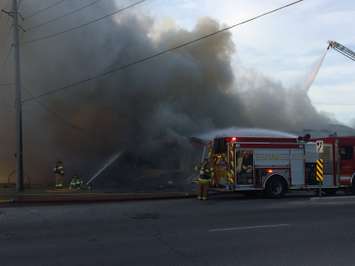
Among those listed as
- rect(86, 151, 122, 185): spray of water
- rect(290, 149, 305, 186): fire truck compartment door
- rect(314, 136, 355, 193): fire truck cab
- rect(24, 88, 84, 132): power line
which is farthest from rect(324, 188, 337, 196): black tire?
rect(24, 88, 84, 132): power line

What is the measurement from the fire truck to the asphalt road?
3802 mm

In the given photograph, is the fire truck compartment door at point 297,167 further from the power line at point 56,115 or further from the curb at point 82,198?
the power line at point 56,115

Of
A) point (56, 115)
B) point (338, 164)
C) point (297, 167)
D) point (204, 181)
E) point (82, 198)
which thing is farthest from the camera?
point (56, 115)

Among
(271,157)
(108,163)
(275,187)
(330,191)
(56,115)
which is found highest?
(56,115)

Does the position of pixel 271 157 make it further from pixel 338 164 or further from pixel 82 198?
pixel 82 198

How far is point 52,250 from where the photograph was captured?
303 inches

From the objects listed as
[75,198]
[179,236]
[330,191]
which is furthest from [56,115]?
[179,236]

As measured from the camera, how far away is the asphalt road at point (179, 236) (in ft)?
23.2

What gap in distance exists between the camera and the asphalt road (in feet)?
23.2

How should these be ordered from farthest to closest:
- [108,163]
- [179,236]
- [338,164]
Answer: [108,163]
[338,164]
[179,236]

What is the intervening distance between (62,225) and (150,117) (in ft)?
63.4

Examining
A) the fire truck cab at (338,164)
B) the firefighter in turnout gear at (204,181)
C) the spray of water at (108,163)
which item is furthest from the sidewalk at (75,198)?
the spray of water at (108,163)

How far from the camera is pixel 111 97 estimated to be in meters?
28.7

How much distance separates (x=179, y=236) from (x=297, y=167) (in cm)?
1004
